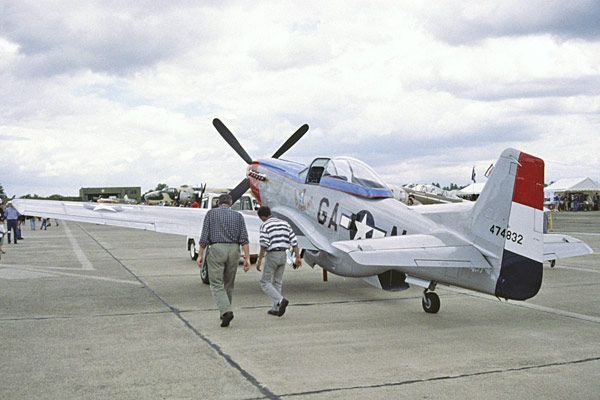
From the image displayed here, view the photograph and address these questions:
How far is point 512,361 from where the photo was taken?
216 inches

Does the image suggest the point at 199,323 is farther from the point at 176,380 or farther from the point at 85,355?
the point at 176,380

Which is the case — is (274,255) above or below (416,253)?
below

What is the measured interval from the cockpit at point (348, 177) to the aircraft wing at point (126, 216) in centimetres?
178

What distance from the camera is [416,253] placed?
674 centimetres

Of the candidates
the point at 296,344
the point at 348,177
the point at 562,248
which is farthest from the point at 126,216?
the point at 562,248

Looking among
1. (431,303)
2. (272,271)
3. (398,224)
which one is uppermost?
(398,224)

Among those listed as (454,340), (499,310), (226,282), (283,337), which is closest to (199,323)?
(226,282)

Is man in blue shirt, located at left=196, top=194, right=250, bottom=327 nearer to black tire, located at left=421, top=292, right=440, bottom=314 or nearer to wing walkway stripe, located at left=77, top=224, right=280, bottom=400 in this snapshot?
wing walkway stripe, located at left=77, top=224, right=280, bottom=400

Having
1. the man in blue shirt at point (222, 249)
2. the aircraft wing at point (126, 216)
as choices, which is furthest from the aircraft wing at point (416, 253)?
the aircraft wing at point (126, 216)

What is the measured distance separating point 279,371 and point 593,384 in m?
2.85

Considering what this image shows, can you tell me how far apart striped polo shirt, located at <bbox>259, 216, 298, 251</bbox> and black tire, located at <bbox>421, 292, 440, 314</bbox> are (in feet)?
7.08

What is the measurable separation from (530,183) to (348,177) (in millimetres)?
3366

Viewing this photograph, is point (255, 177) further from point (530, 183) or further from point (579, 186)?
point (579, 186)

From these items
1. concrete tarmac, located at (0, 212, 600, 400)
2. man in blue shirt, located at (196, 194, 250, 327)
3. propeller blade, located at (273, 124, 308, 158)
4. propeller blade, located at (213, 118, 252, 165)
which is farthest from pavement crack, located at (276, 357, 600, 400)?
propeller blade, located at (273, 124, 308, 158)
